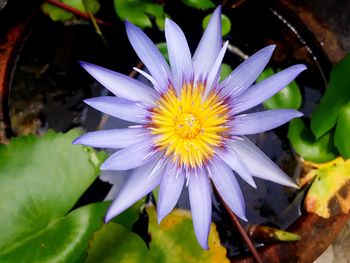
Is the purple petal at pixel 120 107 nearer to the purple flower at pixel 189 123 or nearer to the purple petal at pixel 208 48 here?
the purple flower at pixel 189 123

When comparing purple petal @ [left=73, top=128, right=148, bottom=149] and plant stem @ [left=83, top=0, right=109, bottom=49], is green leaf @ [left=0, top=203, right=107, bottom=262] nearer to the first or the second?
purple petal @ [left=73, top=128, right=148, bottom=149]

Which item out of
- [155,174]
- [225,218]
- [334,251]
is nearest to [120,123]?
[225,218]

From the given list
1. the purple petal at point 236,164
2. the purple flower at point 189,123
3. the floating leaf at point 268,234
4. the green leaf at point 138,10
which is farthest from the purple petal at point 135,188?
the green leaf at point 138,10

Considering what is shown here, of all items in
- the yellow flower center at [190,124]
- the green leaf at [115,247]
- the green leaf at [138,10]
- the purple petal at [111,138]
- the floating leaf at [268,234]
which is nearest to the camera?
the purple petal at [111,138]

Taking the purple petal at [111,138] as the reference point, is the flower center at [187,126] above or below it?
above

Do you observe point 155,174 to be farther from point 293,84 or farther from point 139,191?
point 293,84

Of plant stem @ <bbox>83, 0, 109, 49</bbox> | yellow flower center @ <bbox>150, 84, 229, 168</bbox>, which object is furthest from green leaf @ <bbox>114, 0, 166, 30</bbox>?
yellow flower center @ <bbox>150, 84, 229, 168</bbox>
